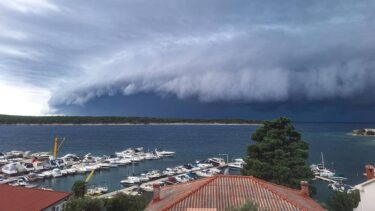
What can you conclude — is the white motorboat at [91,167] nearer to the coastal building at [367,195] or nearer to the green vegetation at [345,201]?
the green vegetation at [345,201]

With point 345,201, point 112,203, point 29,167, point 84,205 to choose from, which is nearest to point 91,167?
point 29,167

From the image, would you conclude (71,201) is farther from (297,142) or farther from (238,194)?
(297,142)

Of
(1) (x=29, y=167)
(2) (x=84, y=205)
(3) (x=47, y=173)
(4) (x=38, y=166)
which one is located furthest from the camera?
(4) (x=38, y=166)

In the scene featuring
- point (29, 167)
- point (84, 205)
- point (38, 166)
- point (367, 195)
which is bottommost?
point (29, 167)

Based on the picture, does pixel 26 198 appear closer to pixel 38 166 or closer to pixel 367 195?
pixel 367 195

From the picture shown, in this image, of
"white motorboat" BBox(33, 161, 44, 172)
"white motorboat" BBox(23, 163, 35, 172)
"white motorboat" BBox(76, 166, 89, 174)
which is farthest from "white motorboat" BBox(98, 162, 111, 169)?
"white motorboat" BBox(23, 163, 35, 172)

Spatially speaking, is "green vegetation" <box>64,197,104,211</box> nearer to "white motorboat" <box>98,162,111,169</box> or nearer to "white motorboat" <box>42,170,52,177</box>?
"white motorboat" <box>42,170,52,177</box>
